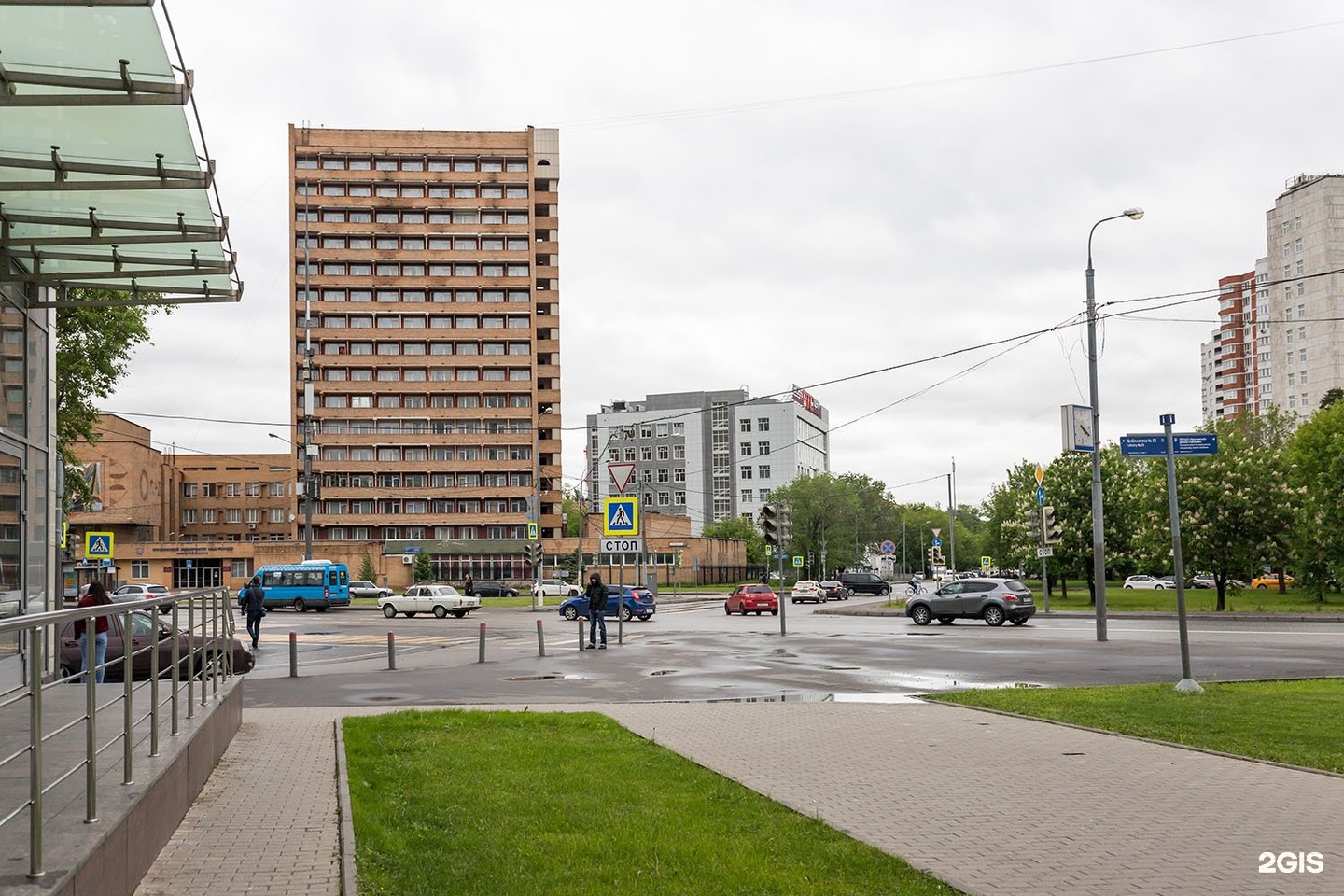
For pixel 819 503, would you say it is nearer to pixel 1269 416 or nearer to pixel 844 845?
pixel 1269 416

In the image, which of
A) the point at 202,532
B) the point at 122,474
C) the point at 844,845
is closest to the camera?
the point at 844,845

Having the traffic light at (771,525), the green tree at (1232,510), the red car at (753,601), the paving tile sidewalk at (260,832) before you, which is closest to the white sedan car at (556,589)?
the red car at (753,601)

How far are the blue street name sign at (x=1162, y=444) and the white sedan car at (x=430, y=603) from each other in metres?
44.6

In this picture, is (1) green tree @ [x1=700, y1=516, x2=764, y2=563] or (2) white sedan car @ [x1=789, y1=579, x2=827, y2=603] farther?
(1) green tree @ [x1=700, y1=516, x2=764, y2=563]

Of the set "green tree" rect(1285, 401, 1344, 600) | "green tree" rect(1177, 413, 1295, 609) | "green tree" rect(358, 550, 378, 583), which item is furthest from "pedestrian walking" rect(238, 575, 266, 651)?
"green tree" rect(358, 550, 378, 583)

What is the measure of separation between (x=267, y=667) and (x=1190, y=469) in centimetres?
4207

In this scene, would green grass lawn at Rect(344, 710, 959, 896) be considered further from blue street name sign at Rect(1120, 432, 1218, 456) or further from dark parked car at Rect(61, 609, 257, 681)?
blue street name sign at Rect(1120, 432, 1218, 456)

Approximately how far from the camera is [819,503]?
12400 centimetres

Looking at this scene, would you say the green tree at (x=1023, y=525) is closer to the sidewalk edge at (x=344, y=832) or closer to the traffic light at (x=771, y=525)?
the traffic light at (x=771, y=525)

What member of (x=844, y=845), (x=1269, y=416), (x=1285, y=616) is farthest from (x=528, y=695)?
(x=1269, y=416)

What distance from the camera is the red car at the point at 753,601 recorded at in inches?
2029

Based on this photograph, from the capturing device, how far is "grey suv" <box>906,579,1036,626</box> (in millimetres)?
38156

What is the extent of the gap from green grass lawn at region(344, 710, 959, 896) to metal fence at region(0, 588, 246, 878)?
1.46m

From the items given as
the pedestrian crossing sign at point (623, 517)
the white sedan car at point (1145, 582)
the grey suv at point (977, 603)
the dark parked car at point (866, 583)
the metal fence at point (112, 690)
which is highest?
the pedestrian crossing sign at point (623, 517)
